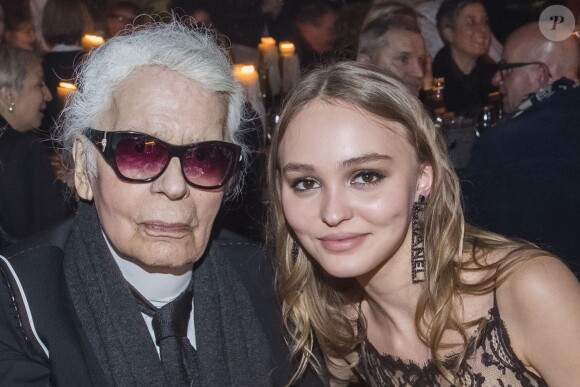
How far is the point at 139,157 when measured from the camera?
215cm

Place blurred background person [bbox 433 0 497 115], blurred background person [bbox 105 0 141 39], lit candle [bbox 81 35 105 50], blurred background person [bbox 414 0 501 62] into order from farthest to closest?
blurred background person [bbox 414 0 501 62], blurred background person [bbox 433 0 497 115], blurred background person [bbox 105 0 141 39], lit candle [bbox 81 35 105 50]

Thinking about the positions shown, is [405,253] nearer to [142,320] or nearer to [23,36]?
[142,320]

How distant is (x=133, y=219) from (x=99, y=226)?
0.69 ft

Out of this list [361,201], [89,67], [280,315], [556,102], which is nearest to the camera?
[361,201]

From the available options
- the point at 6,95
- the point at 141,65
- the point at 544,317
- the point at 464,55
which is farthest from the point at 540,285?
the point at 464,55

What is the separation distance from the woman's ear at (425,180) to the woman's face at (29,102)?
2319mm

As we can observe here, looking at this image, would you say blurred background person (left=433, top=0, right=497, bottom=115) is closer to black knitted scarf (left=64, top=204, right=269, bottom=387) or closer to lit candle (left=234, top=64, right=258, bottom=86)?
lit candle (left=234, top=64, right=258, bottom=86)

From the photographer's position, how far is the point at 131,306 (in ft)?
7.32

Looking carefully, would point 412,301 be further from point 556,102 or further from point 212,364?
point 556,102

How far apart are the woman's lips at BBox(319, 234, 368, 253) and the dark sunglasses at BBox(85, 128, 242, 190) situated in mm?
396

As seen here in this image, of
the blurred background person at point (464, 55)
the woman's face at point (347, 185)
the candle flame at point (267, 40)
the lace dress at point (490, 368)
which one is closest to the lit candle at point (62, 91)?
the candle flame at point (267, 40)

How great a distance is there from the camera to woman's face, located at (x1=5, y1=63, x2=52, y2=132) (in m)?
3.82

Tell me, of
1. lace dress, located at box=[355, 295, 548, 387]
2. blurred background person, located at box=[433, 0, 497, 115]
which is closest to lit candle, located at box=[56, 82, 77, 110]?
lace dress, located at box=[355, 295, 548, 387]

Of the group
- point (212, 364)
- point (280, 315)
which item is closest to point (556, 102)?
point (280, 315)
